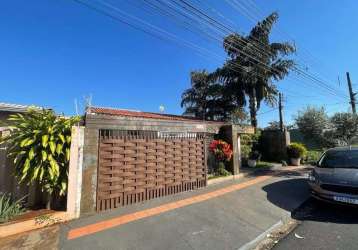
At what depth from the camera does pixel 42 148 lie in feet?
16.4

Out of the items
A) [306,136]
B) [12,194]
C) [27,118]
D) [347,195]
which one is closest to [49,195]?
[12,194]

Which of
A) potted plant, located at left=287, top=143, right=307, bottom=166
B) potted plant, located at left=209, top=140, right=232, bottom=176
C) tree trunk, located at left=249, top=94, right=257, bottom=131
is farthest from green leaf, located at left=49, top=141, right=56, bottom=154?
tree trunk, located at left=249, top=94, right=257, bottom=131

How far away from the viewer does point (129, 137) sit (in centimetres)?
632

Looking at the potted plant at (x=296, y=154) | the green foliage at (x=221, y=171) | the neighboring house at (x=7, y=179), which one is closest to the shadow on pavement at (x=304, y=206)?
the green foliage at (x=221, y=171)

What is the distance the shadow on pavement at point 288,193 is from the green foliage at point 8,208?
6.21 metres

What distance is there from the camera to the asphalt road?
436 centimetres

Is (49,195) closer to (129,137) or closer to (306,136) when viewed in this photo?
(129,137)

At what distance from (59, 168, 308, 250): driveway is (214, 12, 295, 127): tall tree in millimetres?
13048

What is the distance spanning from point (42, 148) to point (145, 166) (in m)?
2.54

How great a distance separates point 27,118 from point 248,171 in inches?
358

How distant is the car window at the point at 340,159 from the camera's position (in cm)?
675

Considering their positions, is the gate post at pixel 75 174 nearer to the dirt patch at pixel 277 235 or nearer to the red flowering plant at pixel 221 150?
the dirt patch at pixel 277 235

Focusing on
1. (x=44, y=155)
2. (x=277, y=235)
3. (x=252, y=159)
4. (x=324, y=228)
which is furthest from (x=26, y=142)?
(x=252, y=159)

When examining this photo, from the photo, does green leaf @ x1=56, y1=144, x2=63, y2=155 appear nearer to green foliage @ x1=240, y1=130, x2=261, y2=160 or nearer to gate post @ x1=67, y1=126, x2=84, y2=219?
gate post @ x1=67, y1=126, x2=84, y2=219
